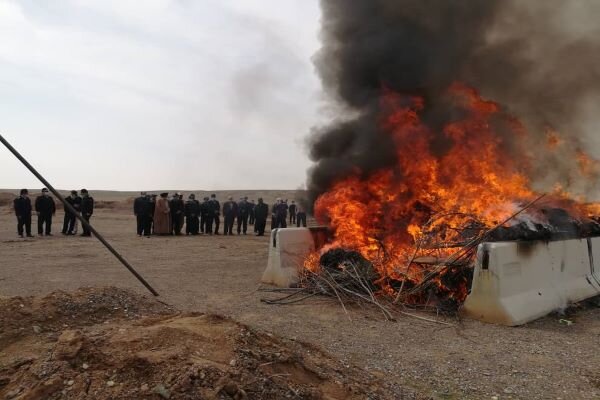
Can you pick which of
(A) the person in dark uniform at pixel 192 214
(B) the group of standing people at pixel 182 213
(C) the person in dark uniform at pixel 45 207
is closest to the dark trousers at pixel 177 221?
(B) the group of standing people at pixel 182 213

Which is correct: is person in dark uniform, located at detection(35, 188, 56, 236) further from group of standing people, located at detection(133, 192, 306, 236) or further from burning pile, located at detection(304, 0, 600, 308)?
burning pile, located at detection(304, 0, 600, 308)

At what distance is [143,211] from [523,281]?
15.9m

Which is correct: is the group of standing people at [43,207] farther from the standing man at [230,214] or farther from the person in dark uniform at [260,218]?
the person in dark uniform at [260,218]

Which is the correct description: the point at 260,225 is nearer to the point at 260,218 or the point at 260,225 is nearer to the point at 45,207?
the point at 260,218

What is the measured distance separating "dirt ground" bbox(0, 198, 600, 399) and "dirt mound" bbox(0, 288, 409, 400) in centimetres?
66

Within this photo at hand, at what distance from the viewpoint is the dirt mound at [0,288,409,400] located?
3.21m

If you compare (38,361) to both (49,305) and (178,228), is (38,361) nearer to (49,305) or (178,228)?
(49,305)

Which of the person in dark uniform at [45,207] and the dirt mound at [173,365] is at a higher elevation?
the person in dark uniform at [45,207]

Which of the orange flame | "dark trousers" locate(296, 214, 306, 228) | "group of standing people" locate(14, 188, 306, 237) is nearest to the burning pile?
the orange flame

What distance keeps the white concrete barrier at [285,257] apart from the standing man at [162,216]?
12.4m

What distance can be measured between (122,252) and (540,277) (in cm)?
1096

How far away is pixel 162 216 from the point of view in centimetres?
2011

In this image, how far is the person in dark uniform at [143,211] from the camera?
Result: 19266 millimetres

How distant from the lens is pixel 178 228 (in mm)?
20453
